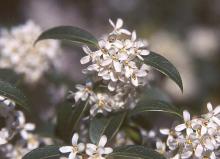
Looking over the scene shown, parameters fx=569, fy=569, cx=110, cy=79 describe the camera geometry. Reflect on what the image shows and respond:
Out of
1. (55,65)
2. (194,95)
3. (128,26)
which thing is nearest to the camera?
(55,65)

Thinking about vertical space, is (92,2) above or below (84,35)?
above

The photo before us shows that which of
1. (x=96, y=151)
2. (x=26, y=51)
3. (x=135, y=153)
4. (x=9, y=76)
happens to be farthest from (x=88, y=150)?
A: (x=26, y=51)

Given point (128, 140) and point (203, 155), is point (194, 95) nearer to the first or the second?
point (128, 140)

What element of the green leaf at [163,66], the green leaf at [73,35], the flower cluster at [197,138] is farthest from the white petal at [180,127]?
the green leaf at [73,35]

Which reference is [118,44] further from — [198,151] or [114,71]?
[198,151]

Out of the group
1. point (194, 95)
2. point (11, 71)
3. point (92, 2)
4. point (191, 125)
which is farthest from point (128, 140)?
point (92, 2)
